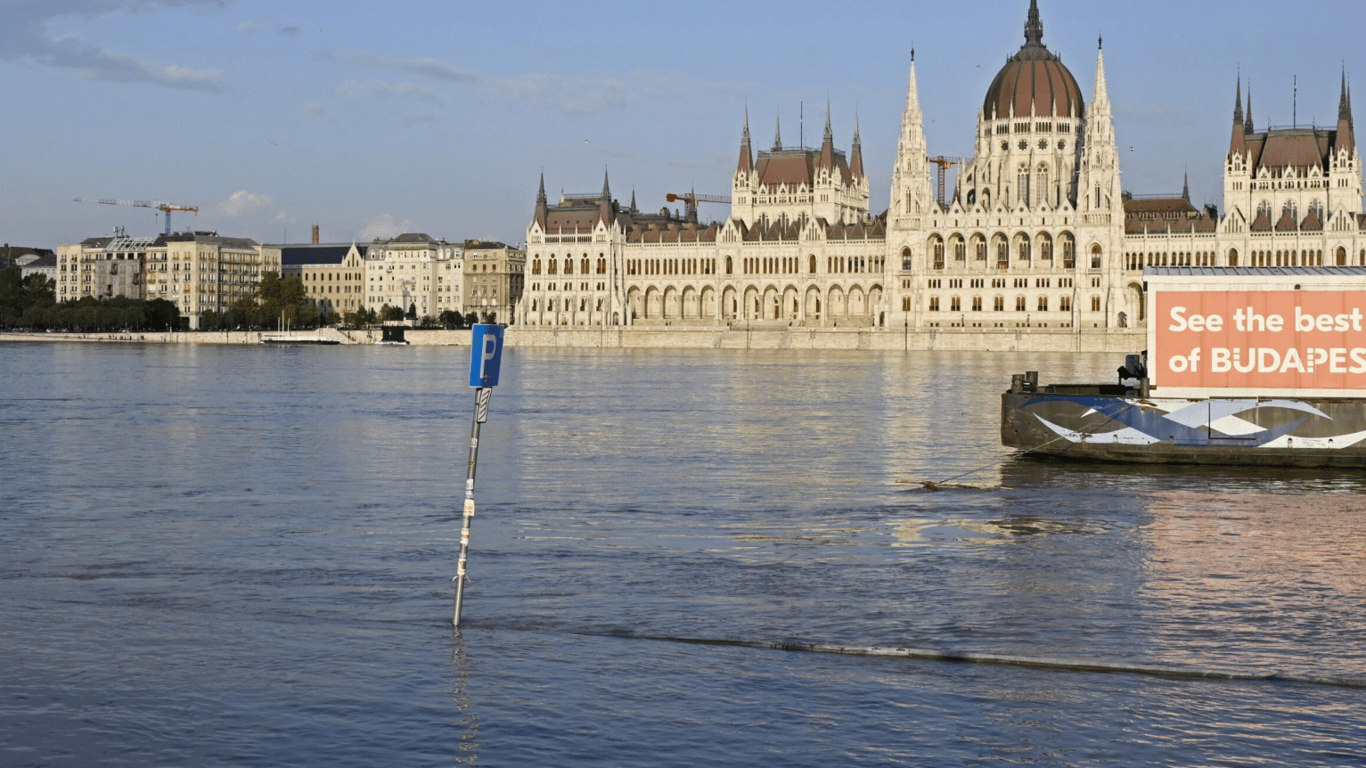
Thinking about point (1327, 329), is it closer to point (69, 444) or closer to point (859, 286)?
point (69, 444)

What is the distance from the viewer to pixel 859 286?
168 metres

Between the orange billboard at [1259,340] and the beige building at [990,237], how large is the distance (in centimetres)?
11904

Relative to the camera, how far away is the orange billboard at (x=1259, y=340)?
29672 mm

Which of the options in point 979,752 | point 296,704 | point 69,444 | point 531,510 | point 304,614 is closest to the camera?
point 979,752

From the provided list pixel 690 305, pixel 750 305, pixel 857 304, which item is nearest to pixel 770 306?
pixel 750 305

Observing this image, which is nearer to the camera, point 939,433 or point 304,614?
point 304,614

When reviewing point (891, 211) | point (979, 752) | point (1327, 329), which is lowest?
point (979, 752)

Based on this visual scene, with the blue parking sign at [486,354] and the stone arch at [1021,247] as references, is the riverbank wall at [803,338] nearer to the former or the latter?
the stone arch at [1021,247]

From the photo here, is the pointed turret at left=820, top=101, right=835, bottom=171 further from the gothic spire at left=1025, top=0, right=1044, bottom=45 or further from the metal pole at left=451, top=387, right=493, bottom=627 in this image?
the metal pole at left=451, top=387, right=493, bottom=627

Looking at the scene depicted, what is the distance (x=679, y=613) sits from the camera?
1461 cm

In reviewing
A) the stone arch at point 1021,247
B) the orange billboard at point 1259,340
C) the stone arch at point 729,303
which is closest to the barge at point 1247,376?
the orange billboard at point 1259,340

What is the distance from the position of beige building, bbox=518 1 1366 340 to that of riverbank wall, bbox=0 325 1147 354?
1190mm

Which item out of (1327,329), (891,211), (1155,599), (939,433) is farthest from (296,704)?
(891,211)

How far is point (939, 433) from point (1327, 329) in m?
12.1
